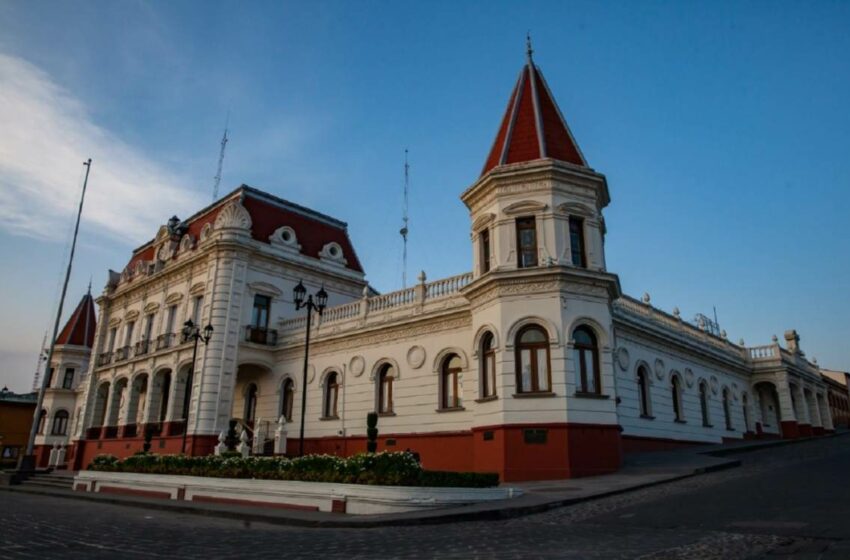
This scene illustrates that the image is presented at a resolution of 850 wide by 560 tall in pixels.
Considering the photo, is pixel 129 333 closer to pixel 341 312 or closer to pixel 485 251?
pixel 341 312

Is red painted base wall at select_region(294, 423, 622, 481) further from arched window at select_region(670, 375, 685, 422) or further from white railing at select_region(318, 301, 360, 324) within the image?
white railing at select_region(318, 301, 360, 324)

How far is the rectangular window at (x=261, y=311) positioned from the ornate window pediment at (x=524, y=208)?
16.9 meters

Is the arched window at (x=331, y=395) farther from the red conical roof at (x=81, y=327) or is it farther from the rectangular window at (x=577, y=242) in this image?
the red conical roof at (x=81, y=327)

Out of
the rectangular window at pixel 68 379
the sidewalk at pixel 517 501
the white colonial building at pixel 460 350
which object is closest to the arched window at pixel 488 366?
the white colonial building at pixel 460 350

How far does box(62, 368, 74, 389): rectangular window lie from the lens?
168 feet

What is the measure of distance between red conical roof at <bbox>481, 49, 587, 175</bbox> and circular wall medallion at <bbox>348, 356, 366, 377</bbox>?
1031 cm

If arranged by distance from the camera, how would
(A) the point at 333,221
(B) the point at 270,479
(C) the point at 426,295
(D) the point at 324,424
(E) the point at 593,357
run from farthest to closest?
(A) the point at 333,221, (D) the point at 324,424, (C) the point at 426,295, (E) the point at 593,357, (B) the point at 270,479

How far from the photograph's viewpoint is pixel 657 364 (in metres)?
26.7

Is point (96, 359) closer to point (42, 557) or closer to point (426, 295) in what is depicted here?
point (426, 295)

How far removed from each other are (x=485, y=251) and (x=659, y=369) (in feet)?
35.2

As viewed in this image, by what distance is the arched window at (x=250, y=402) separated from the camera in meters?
32.7

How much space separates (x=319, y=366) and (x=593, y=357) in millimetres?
14434

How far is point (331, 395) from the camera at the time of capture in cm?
2862

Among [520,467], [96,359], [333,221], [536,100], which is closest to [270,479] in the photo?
[520,467]
